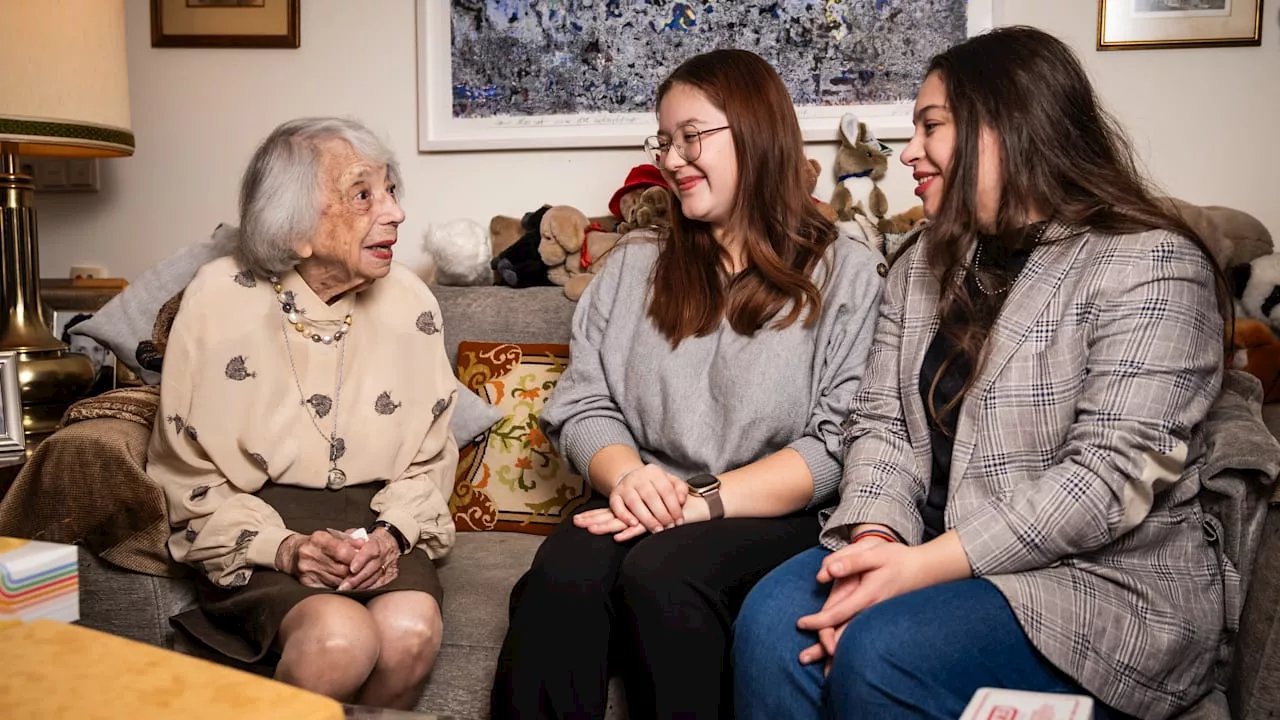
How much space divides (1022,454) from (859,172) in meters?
1.15

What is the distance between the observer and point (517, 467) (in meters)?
2.19

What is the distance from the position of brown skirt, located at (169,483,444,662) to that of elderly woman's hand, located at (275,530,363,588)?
0.6 inches

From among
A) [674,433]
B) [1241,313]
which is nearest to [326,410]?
[674,433]

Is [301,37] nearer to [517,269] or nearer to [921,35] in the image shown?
[517,269]

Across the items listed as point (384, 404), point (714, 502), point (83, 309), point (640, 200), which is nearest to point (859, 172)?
point (640, 200)

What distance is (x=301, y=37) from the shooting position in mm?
2775

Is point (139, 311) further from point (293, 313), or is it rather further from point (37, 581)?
point (37, 581)

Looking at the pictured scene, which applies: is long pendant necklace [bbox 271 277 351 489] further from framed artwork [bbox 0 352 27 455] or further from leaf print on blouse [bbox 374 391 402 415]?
framed artwork [bbox 0 352 27 455]

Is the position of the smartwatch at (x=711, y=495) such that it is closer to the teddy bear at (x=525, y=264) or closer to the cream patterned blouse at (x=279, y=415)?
the cream patterned blouse at (x=279, y=415)

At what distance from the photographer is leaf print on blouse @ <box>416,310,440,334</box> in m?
1.92

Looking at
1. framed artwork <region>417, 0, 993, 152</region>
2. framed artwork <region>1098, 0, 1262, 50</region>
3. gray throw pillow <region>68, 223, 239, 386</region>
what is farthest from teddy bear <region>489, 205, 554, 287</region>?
framed artwork <region>1098, 0, 1262, 50</region>

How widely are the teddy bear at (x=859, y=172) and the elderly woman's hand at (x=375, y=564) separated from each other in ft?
4.04

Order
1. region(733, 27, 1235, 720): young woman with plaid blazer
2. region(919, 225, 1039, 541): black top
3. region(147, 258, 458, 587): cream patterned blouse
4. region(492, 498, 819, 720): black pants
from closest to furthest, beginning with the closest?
region(733, 27, 1235, 720): young woman with plaid blazer
region(492, 498, 819, 720): black pants
region(919, 225, 1039, 541): black top
region(147, 258, 458, 587): cream patterned blouse

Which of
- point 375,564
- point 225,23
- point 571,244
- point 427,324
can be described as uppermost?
point 225,23
